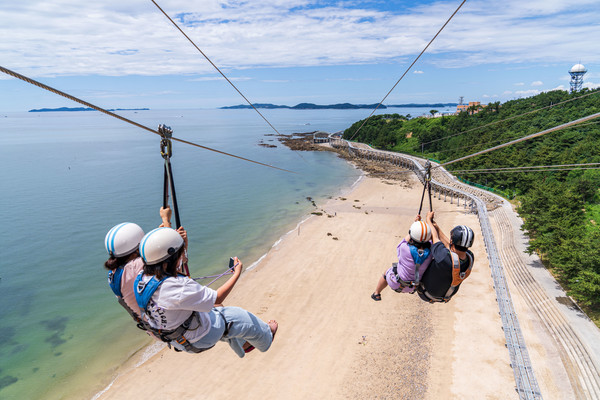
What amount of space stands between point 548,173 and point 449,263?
4409cm

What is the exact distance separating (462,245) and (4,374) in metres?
23.7

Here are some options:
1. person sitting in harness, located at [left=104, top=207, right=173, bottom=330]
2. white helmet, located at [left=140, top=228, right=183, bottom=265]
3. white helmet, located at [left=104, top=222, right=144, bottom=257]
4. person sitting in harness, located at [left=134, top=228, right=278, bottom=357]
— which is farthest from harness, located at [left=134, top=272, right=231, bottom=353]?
white helmet, located at [left=104, top=222, right=144, bottom=257]

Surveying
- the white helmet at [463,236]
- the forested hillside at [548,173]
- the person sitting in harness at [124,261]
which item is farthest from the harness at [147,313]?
the forested hillside at [548,173]

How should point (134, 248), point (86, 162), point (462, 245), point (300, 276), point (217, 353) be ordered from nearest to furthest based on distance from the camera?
point (134, 248) → point (462, 245) → point (217, 353) → point (300, 276) → point (86, 162)

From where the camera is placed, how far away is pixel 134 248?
4.25m

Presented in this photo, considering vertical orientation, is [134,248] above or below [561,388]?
above

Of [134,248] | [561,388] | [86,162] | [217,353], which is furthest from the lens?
[86,162]

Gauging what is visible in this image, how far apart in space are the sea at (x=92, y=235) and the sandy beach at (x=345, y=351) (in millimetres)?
4100

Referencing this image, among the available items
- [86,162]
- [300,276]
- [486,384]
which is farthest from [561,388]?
[86,162]

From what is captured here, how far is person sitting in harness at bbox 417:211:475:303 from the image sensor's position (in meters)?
5.68

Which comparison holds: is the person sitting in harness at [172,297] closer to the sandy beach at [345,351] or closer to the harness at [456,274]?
the harness at [456,274]

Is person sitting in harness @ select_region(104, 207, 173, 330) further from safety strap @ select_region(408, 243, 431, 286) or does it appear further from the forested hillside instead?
the forested hillside

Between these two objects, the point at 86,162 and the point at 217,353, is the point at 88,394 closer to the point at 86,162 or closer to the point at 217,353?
the point at 217,353

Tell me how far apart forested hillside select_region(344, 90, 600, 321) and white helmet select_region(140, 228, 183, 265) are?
15381 mm
